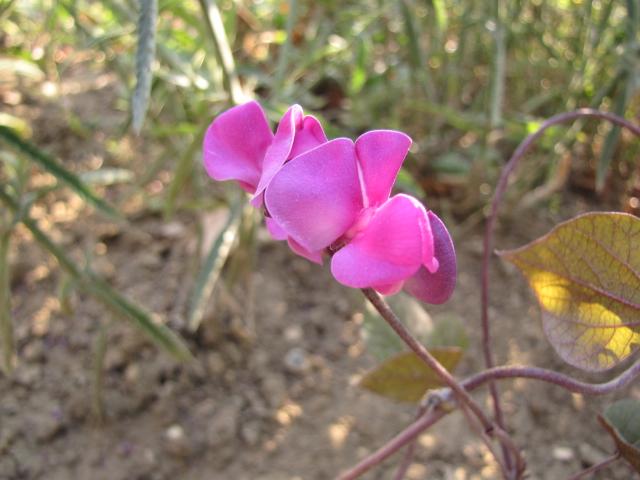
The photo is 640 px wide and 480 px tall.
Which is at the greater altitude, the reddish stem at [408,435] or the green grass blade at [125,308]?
the reddish stem at [408,435]

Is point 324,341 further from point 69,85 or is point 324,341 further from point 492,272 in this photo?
point 69,85

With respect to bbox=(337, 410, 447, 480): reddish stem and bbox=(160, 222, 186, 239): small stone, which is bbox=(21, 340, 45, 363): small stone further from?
bbox=(337, 410, 447, 480): reddish stem

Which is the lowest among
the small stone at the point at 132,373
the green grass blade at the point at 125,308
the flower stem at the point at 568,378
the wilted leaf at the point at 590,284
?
the small stone at the point at 132,373

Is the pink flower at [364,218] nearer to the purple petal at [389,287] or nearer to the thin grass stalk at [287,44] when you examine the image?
the purple petal at [389,287]

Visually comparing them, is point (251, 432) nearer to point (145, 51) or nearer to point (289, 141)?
point (145, 51)

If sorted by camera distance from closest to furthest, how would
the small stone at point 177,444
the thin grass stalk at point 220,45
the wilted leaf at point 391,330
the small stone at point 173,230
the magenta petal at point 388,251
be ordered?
the magenta petal at point 388,251
the wilted leaf at point 391,330
the thin grass stalk at point 220,45
the small stone at point 177,444
the small stone at point 173,230

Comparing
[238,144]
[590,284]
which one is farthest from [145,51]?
[590,284]

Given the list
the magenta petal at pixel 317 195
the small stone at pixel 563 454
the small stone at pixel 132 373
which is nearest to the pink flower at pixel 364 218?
the magenta petal at pixel 317 195
